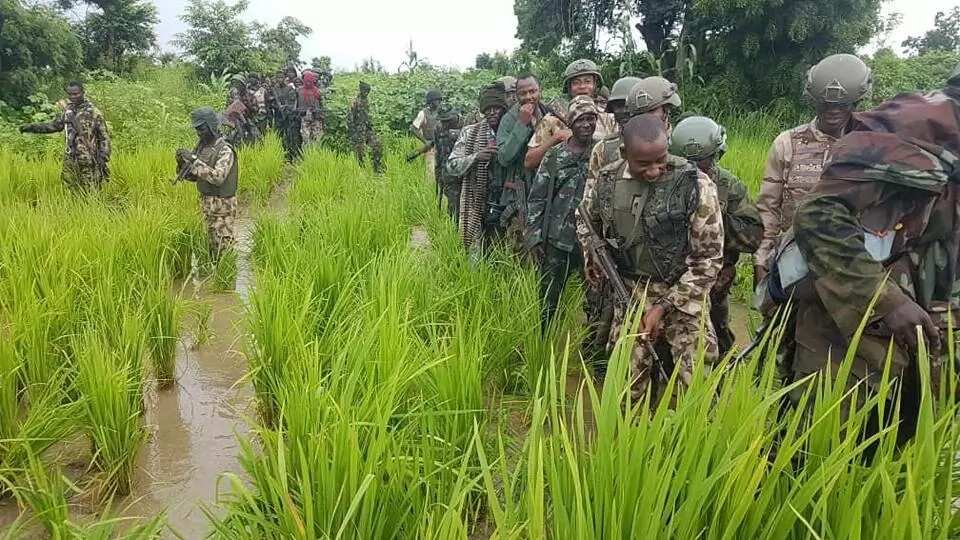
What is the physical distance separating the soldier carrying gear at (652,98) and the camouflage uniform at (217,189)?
3.85m

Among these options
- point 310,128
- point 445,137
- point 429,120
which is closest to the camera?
point 445,137

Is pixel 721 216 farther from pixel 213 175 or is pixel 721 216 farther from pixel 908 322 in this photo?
pixel 213 175

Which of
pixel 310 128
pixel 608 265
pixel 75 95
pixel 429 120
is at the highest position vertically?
pixel 75 95

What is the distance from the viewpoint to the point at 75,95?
8.12 meters

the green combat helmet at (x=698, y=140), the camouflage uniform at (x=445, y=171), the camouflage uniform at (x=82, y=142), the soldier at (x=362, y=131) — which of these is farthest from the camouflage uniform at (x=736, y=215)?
the soldier at (x=362, y=131)

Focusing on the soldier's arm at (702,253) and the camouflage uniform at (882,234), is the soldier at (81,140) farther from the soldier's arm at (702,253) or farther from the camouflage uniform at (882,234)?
the camouflage uniform at (882,234)

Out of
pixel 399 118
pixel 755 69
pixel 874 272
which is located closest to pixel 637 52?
pixel 755 69

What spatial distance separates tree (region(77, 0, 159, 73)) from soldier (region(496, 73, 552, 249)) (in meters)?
19.0

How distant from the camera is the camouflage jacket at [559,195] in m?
3.91

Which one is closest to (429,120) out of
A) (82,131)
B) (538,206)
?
(82,131)

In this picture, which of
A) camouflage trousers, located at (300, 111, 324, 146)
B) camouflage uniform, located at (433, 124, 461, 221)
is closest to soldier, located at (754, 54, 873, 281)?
camouflage uniform, located at (433, 124, 461, 221)

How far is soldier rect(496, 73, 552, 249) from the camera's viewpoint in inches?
179

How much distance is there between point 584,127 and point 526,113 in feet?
2.62

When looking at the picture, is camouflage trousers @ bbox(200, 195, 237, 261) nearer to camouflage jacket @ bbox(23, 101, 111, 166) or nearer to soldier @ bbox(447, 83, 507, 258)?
soldier @ bbox(447, 83, 507, 258)
